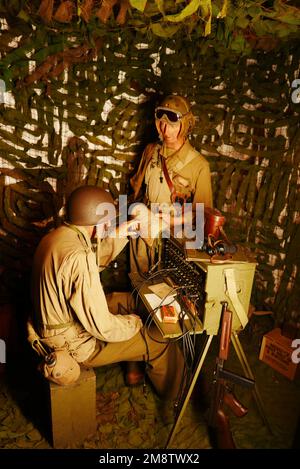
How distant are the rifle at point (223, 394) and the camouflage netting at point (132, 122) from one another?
2258mm

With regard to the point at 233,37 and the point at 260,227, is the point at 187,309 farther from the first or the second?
the point at 233,37

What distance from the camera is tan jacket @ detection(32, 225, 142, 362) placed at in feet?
9.29

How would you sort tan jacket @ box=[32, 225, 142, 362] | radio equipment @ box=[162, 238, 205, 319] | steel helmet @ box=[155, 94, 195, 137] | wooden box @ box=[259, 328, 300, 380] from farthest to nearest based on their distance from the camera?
wooden box @ box=[259, 328, 300, 380] → steel helmet @ box=[155, 94, 195, 137] → radio equipment @ box=[162, 238, 205, 319] → tan jacket @ box=[32, 225, 142, 362]

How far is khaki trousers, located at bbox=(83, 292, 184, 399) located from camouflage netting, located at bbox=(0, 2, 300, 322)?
1.85m

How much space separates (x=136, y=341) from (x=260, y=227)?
2.79 m

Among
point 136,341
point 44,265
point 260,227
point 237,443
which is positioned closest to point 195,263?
point 136,341

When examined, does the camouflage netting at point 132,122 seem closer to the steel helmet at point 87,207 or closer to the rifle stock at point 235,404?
the steel helmet at point 87,207

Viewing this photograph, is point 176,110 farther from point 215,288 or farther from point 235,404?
point 235,404

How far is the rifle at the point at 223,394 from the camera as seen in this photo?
289 centimetres

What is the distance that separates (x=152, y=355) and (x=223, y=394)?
2.56 ft

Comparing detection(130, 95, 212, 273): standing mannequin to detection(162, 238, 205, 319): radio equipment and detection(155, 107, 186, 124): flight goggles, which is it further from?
detection(162, 238, 205, 319): radio equipment

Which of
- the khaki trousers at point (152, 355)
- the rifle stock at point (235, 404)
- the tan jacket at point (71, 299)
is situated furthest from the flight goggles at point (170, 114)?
the rifle stock at point (235, 404)

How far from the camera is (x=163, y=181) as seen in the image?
4203 millimetres

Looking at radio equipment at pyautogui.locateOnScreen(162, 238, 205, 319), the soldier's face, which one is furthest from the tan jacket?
the soldier's face
